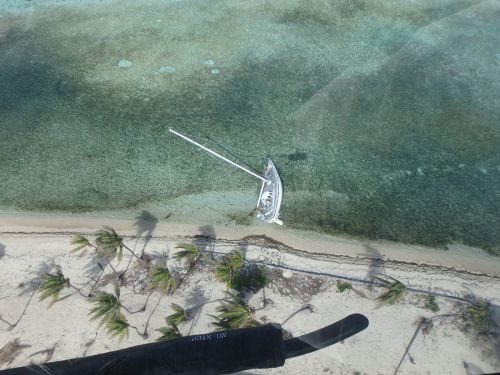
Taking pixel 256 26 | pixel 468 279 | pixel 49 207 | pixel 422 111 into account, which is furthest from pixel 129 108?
pixel 468 279

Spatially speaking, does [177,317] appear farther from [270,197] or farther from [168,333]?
[270,197]

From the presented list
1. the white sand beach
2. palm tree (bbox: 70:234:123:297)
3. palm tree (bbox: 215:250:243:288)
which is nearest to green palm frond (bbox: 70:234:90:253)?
palm tree (bbox: 70:234:123:297)

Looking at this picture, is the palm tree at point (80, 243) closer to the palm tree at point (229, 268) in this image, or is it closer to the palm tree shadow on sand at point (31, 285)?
the palm tree shadow on sand at point (31, 285)

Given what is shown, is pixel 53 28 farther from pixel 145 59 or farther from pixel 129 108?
pixel 129 108

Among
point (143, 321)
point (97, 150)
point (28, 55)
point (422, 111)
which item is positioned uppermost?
point (422, 111)

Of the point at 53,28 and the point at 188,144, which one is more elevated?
the point at 53,28

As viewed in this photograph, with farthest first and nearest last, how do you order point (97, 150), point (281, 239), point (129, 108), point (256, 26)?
point (256, 26) → point (129, 108) → point (97, 150) → point (281, 239)
